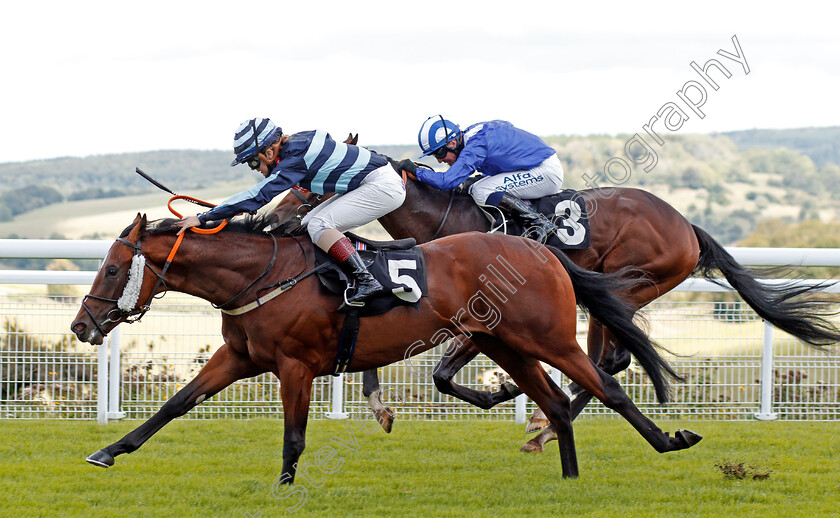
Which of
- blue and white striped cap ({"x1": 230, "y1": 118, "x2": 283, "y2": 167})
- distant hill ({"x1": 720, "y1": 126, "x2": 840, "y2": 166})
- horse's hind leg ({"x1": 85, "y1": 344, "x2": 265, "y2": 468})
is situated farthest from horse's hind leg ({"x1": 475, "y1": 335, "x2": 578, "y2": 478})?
distant hill ({"x1": 720, "y1": 126, "x2": 840, "y2": 166})

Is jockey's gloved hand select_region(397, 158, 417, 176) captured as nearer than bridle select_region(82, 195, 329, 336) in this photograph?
No

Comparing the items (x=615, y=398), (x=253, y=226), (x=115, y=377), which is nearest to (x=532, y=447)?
(x=615, y=398)

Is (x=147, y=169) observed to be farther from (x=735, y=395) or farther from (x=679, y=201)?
(x=735, y=395)

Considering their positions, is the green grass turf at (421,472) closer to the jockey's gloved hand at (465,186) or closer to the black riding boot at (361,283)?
the black riding boot at (361,283)

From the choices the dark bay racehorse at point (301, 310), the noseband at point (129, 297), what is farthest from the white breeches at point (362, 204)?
the noseband at point (129, 297)

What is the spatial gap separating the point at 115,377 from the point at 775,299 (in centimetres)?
406

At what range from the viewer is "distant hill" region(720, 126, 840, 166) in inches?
2847

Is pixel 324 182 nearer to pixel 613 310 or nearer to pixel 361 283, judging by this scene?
pixel 361 283

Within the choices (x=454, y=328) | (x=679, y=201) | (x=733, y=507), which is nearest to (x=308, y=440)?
(x=454, y=328)

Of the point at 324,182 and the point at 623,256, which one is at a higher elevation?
the point at 324,182

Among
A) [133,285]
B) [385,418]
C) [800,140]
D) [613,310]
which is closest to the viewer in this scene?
[133,285]

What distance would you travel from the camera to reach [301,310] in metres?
4.22

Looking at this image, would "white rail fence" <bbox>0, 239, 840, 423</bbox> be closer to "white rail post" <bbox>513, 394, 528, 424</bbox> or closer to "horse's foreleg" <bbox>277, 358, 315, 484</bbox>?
"white rail post" <bbox>513, 394, 528, 424</bbox>

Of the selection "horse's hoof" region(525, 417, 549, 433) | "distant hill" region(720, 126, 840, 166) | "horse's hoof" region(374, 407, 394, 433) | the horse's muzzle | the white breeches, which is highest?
"distant hill" region(720, 126, 840, 166)
